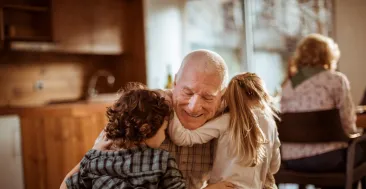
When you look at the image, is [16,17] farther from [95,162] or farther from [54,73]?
[95,162]

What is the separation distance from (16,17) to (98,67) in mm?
1256

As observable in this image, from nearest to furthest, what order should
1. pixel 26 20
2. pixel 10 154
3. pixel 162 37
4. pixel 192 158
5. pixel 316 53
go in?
pixel 192 158
pixel 316 53
pixel 10 154
pixel 26 20
pixel 162 37

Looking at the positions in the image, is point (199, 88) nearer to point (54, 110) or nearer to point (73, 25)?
point (54, 110)

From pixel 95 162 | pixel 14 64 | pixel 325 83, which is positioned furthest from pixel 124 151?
pixel 14 64

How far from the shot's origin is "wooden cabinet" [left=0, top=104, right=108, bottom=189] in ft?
12.3

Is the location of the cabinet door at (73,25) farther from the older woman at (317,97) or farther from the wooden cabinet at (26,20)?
the older woman at (317,97)

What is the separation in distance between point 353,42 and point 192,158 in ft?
11.5

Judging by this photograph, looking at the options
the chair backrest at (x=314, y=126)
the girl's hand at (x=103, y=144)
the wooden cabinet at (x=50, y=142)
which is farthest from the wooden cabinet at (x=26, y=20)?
the girl's hand at (x=103, y=144)

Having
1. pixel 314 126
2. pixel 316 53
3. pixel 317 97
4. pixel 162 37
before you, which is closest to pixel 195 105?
pixel 314 126

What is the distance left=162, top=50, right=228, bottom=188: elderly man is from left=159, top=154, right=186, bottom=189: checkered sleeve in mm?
161

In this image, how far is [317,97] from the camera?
2758 mm

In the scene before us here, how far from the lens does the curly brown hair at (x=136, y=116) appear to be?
1357 millimetres

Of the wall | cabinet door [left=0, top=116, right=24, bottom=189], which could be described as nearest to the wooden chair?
cabinet door [left=0, top=116, right=24, bottom=189]

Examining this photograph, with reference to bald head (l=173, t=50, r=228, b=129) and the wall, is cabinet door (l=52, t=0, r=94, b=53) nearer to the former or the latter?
the wall
